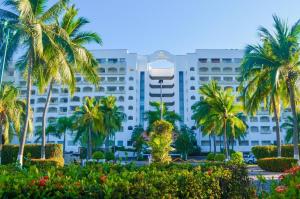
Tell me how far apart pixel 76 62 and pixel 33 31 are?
4287 millimetres

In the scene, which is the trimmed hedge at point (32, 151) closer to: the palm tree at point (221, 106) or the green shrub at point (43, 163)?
the green shrub at point (43, 163)

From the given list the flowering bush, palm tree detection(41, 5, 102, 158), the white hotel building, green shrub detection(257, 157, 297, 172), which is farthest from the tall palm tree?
the white hotel building

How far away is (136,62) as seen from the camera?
86.7m

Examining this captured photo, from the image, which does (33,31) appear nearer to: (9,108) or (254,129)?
(9,108)

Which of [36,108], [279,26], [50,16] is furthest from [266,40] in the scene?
[36,108]

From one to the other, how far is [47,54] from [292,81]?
17.0 meters

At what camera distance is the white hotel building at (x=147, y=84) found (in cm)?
8531

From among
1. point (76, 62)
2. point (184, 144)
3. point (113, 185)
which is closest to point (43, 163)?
point (113, 185)

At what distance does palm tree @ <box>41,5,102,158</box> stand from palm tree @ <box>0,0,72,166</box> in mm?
940

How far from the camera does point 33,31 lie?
21.0 meters

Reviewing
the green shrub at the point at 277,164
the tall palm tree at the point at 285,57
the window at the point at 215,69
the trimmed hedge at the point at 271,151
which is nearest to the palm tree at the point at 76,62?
the tall palm tree at the point at 285,57

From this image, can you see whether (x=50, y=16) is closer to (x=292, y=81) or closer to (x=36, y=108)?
(x=292, y=81)

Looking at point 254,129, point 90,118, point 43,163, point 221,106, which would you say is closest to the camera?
point 43,163

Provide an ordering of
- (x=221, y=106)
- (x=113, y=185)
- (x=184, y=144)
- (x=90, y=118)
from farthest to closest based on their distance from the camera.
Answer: (x=184, y=144)
(x=90, y=118)
(x=221, y=106)
(x=113, y=185)
